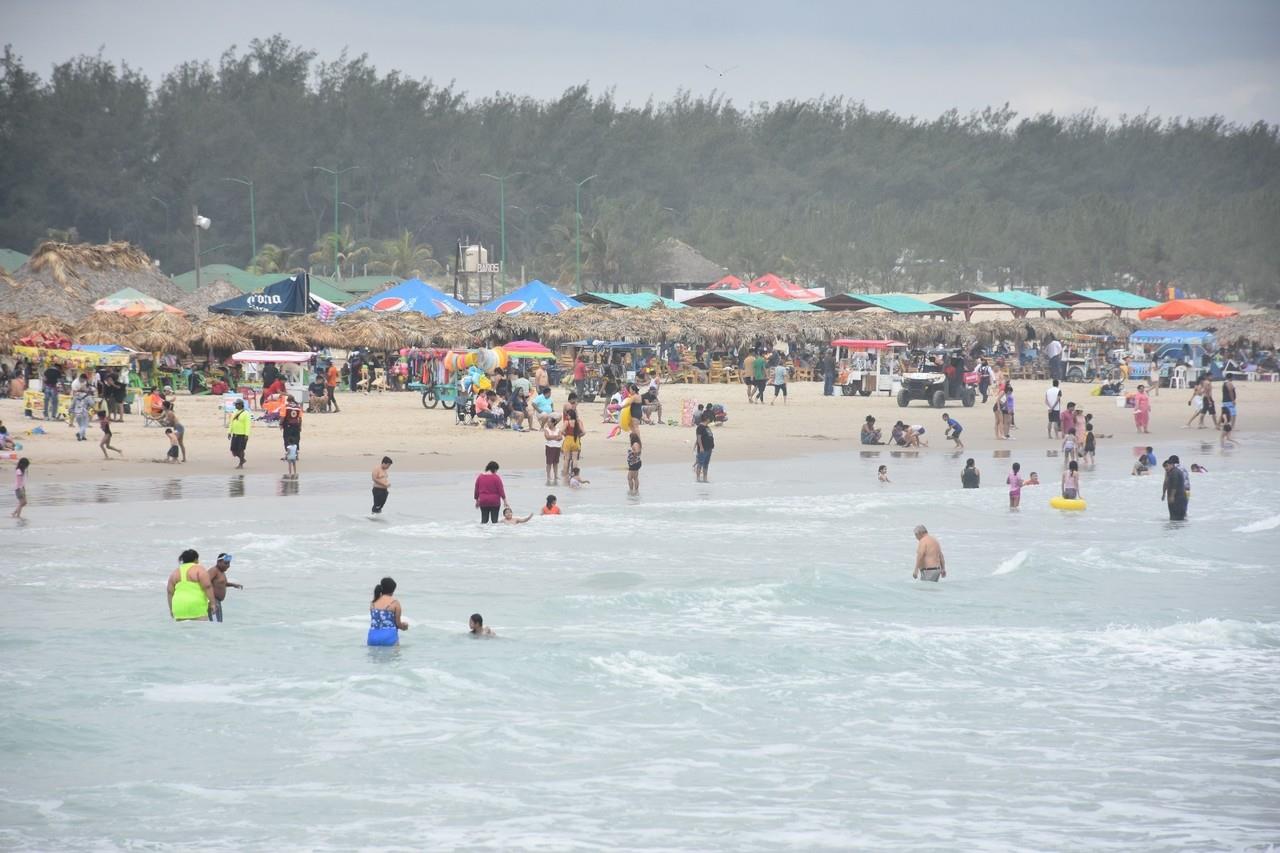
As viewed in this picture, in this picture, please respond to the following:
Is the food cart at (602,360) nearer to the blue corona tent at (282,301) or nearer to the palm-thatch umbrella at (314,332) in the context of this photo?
the palm-thatch umbrella at (314,332)

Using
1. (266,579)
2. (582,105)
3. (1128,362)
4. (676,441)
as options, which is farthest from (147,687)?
(582,105)

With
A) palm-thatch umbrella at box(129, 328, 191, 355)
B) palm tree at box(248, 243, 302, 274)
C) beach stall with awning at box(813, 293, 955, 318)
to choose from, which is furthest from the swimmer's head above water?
palm tree at box(248, 243, 302, 274)

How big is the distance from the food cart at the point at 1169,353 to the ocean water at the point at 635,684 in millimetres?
26800

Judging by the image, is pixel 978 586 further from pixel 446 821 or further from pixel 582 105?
pixel 582 105

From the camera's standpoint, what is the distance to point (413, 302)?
4650 centimetres

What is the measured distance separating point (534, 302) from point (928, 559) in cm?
A: 3130

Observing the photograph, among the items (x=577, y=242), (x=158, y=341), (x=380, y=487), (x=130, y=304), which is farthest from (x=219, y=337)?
(x=577, y=242)

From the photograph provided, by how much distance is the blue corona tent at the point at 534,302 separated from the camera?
46.1 m

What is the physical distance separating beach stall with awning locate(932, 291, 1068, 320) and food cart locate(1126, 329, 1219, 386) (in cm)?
387

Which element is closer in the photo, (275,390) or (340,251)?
(275,390)

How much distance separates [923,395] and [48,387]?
19870mm

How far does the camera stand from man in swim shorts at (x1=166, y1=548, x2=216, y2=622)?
13461 millimetres

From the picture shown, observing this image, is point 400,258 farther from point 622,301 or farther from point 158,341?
point 158,341

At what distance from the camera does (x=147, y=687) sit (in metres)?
12.5
